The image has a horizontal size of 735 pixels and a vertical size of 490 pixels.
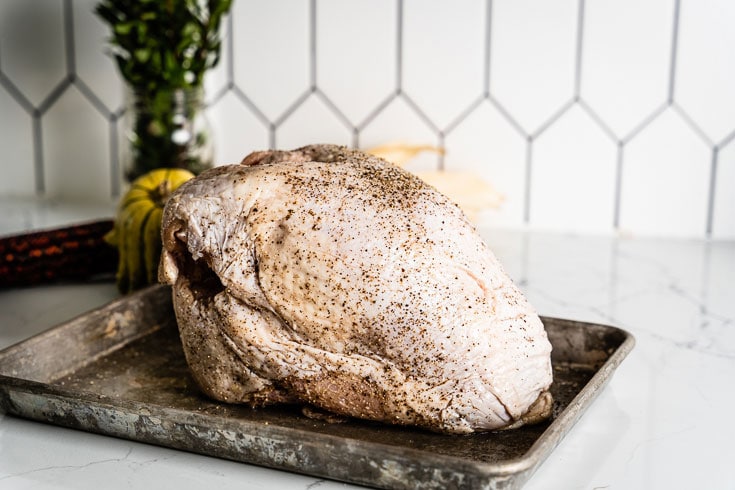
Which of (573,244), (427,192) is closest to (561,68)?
(573,244)

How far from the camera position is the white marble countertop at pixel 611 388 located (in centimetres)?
85

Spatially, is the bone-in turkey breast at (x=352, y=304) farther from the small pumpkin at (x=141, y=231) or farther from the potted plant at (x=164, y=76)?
the potted plant at (x=164, y=76)

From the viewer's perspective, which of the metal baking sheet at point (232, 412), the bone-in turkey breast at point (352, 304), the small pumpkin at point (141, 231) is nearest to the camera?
the metal baking sheet at point (232, 412)

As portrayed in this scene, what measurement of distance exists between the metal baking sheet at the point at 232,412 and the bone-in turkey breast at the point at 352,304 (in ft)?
0.09

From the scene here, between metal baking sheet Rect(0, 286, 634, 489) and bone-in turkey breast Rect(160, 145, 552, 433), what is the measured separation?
26mm

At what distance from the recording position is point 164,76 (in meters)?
1.73

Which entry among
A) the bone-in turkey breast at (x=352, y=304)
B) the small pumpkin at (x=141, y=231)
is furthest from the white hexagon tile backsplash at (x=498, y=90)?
the bone-in turkey breast at (x=352, y=304)

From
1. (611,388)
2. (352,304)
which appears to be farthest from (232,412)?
(611,388)

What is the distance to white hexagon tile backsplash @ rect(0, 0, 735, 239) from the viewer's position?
176cm

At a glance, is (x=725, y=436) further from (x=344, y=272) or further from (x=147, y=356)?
(x=147, y=356)

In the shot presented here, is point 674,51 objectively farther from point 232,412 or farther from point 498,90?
point 232,412

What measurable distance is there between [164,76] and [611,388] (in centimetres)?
107

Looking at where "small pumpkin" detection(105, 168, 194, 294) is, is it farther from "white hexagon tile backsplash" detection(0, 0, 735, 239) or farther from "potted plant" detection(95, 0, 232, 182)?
"white hexagon tile backsplash" detection(0, 0, 735, 239)

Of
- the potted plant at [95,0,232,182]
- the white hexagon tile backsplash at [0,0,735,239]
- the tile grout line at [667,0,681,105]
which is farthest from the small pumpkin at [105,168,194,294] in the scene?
the tile grout line at [667,0,681,105]
